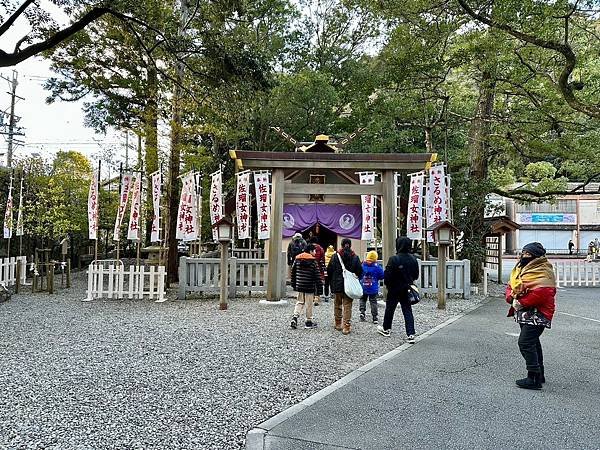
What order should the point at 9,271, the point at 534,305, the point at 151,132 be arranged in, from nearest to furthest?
1. the point at 534,305
2. the point at 9,271
3. the point at 151,132

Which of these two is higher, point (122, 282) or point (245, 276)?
point (245, 276)

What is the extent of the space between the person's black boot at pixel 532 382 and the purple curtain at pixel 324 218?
10.0m

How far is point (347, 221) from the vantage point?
14922 millimetres

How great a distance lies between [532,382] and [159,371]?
4.03m

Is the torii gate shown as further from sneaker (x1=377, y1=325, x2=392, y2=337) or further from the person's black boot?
the person's black boot

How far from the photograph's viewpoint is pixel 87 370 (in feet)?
17.4

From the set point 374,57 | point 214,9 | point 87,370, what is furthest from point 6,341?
point 374,57

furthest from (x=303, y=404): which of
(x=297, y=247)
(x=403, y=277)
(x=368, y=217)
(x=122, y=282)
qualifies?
(x=368, y=217)

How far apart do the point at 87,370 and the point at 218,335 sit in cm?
233

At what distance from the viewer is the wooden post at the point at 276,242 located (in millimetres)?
10984

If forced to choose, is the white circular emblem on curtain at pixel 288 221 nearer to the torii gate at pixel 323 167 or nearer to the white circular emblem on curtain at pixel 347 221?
the white circular emblem on curtain at pixel 347 221

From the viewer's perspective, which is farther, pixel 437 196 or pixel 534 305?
pixel 437 196

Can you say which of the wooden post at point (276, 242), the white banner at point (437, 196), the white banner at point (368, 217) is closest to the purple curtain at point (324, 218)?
the white banner at point (368, 217)

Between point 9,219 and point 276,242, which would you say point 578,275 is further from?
point 9,219
